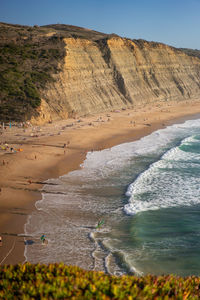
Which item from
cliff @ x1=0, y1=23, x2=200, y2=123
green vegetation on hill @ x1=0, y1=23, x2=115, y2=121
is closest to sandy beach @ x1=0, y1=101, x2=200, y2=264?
cliff @ x1=0, y1=23, x2=200, y2=123

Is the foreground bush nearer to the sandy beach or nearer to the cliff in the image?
the sandy beach

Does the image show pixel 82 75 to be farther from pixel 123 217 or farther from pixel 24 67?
pixel 123 217

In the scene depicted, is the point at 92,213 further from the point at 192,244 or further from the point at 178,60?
the point at 178,60

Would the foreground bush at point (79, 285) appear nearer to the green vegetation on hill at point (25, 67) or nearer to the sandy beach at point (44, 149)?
the sandy beach at point (44, 149)

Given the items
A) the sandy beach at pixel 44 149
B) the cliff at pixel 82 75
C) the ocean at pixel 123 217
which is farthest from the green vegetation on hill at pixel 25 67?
the ocean at pixel 123 217

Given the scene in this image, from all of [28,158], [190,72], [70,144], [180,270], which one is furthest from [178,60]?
[180,270]

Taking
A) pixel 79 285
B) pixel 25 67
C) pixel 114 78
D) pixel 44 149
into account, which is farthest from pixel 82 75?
pixel 79 285

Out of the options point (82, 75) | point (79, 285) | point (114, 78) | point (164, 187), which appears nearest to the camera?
point (79, 285)
